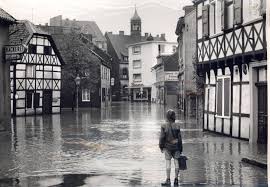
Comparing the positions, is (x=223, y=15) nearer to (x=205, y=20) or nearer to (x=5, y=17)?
(x=205, y=20)

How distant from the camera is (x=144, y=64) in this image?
92.7 meters

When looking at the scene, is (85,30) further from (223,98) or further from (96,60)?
(223,98)

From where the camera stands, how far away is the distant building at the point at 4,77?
917 inches

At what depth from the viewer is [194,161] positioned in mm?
13750

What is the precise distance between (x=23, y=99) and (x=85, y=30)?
162 feet

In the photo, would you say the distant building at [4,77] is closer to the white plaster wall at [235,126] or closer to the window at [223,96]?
the window at [223,96]

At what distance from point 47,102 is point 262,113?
1130 inches

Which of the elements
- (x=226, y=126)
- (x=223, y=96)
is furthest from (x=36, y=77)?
(x=226, y=126)

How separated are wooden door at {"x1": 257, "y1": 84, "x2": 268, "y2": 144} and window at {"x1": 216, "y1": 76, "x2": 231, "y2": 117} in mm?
2651

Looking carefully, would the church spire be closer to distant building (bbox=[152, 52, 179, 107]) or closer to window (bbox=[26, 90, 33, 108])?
distant building (bbox=[152, 52, 179, 107])

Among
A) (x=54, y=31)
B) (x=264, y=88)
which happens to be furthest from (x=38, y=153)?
(x=54, y=31)

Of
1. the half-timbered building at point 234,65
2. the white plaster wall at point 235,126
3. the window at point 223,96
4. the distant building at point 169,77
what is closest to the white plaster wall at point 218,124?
the half-timbered building at point 234,65

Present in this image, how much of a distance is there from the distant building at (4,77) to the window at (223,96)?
9869mm

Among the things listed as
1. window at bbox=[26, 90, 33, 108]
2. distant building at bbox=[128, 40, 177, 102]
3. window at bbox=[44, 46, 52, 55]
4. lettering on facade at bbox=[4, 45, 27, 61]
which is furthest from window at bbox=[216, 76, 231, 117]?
distant building at bbox=[128, 40, 177, 102]
